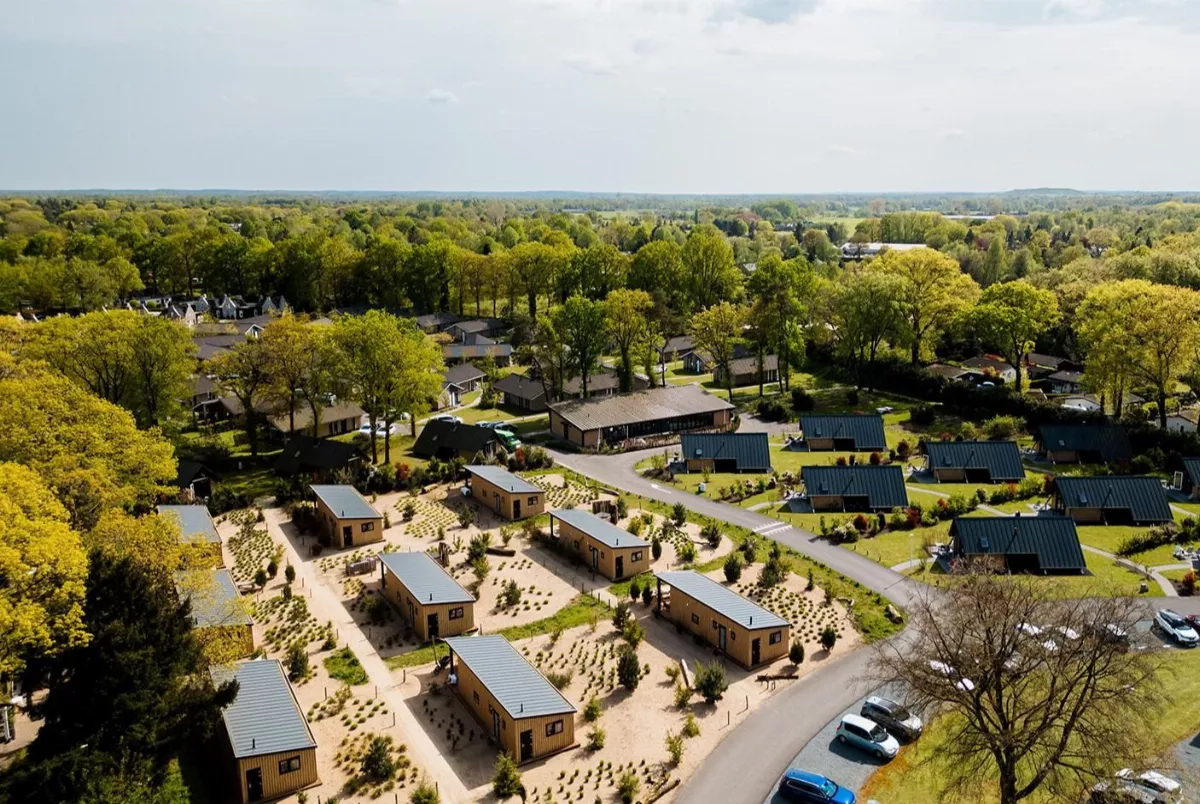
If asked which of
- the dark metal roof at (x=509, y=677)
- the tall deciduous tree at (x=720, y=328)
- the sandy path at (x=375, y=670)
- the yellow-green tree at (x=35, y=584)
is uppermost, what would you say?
the tall deciduous tree at (x=720, y=328)

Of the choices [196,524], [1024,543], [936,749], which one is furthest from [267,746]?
[1024,543]

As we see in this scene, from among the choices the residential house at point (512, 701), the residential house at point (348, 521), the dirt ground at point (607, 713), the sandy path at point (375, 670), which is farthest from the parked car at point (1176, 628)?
the residential house at point (348, 521)

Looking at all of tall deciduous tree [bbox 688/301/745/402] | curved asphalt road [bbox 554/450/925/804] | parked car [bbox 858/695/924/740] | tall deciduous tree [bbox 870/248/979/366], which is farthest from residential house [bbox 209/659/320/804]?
tall deciduous tree [bbox 870/248/979/366]

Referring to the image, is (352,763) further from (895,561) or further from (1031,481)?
(1031,481)

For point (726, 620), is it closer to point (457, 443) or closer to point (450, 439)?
point (457, 443)

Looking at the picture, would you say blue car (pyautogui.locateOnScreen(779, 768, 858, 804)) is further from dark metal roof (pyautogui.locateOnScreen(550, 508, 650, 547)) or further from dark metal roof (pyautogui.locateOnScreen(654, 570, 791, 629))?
dark metal roof (pyautogui.locateOnScreen(550, 508, 650, 547))

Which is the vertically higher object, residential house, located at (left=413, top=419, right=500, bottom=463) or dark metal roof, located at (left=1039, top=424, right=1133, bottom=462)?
dark metal roof, located at (left=1039, top=424, right=1133, bottom=462)

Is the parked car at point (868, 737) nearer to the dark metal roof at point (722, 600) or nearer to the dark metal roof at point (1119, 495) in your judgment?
the dark metal roof at point (722, 600)
